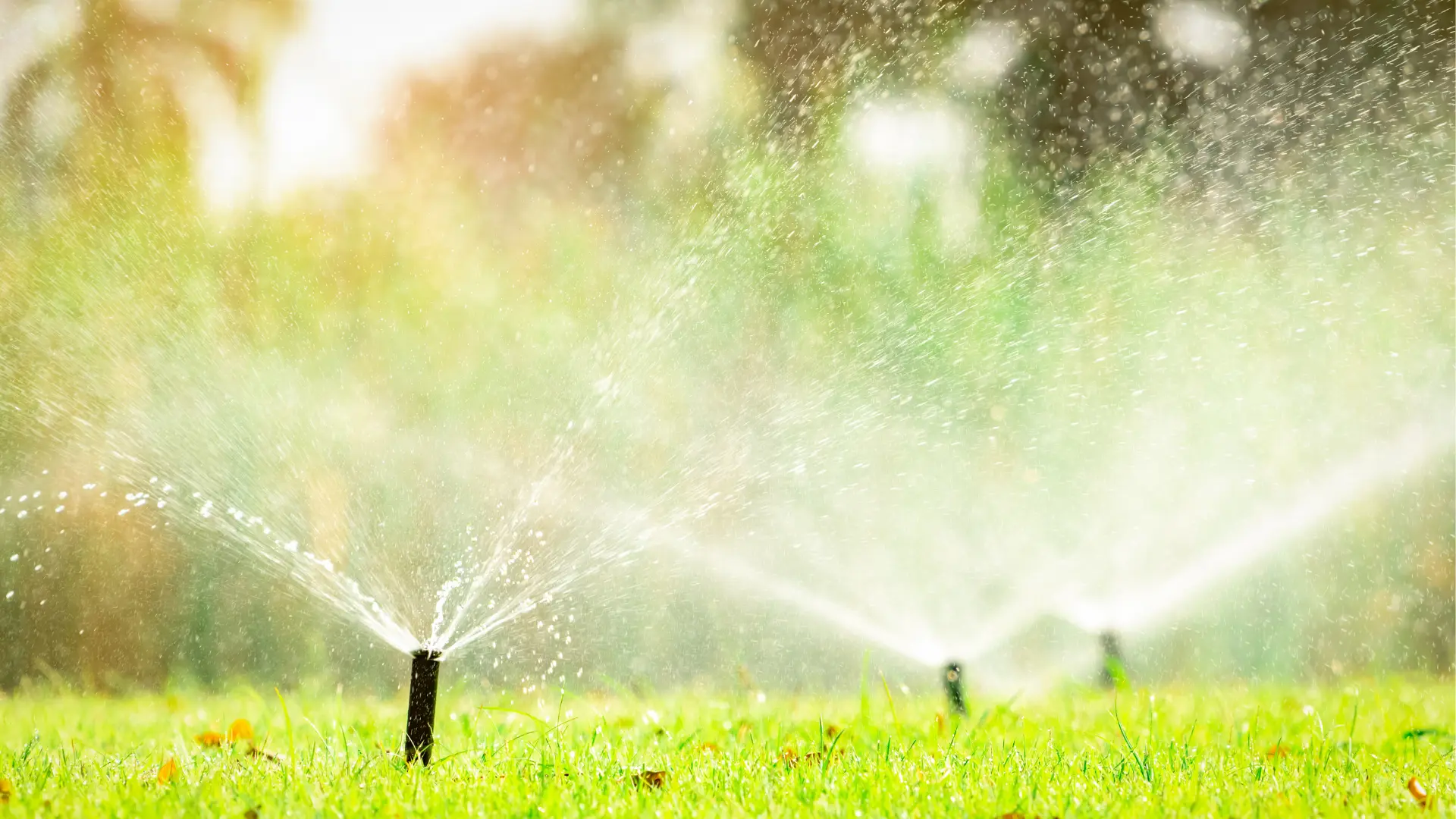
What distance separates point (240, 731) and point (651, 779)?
178cm

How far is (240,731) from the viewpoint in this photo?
132 inches

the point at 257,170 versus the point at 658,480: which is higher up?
the point at 257,170

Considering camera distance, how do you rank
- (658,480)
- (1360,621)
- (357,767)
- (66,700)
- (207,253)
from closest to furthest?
(357,767)
(66,700)
(207,253)
(658,480)
(1360,621)

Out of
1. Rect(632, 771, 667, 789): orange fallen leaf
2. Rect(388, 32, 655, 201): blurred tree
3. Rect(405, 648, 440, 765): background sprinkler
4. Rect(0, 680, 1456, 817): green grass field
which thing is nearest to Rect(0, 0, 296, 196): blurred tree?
Rect(388, 32, 655, 201): blurred tree

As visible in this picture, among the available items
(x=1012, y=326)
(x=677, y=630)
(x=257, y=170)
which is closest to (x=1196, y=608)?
(x=1012, y=326)

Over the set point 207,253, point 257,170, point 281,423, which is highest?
point 257,170

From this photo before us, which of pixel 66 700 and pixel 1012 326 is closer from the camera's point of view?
pixel 66 700

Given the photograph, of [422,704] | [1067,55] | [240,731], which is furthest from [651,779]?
[1067,55]

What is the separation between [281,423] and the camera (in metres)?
6.54

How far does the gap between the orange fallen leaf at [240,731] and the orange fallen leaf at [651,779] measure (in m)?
1.68

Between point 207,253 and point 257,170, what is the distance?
2.02 ft

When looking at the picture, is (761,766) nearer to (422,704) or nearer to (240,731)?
(422,704)

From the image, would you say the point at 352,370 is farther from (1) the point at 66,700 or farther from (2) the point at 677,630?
(2) the point at 677,630

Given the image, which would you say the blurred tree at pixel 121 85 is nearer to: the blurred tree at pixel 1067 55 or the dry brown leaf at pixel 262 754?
the blurred tree at pixel 1067 55
